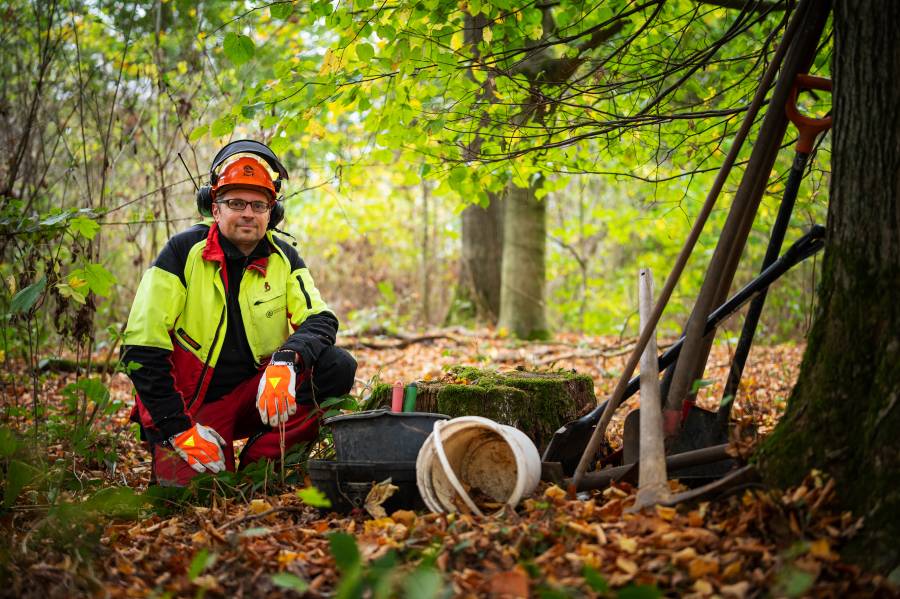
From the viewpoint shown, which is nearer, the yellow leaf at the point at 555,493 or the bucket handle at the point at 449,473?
the bucket handle at the point at 449,473

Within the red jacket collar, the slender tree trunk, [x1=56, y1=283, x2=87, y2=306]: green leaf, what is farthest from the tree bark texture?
[x1=56, y1=283, x2=87, y2=306]: green leaf

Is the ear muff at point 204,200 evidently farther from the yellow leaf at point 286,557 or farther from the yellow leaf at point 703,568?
the yellow leaf at point 703,568

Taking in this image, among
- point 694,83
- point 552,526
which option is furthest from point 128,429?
point 694,83

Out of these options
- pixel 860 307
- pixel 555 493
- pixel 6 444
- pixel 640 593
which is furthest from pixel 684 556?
pixel 6 444

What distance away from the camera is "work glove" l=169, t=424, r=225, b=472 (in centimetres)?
326

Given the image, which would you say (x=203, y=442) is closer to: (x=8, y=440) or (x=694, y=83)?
(x=8, y=440)

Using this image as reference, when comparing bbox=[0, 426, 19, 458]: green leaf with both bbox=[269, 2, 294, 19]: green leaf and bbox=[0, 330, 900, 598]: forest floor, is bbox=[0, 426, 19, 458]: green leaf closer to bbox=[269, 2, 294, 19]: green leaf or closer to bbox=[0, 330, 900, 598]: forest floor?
bbox=[0, 330, 900, 598]: forest floor

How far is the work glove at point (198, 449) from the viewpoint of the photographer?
3.26 m

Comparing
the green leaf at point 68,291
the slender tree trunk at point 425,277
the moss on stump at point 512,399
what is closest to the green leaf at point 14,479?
the green leaf at point 68,291

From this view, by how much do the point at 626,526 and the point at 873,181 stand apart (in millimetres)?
1262

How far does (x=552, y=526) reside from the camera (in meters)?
2.30

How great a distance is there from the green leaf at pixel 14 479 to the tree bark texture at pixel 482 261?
24.5 ft

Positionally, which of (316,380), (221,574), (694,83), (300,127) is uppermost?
(694,83)

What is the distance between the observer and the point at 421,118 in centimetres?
389
